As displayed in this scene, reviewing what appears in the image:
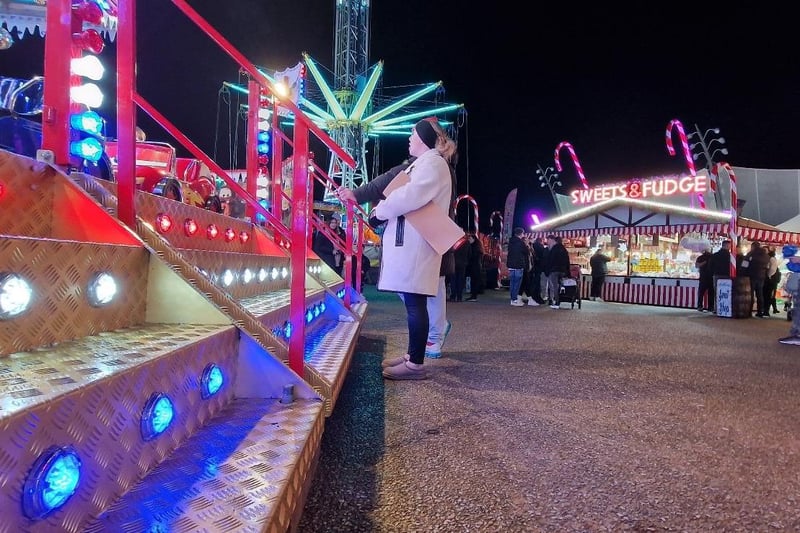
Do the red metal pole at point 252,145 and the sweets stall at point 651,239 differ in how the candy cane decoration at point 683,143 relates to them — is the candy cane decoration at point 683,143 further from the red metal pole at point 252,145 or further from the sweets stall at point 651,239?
the red metal pole at point 252,145

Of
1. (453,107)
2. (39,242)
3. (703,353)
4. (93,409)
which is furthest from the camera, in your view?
(453,107)

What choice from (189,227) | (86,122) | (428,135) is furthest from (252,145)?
(428,135)

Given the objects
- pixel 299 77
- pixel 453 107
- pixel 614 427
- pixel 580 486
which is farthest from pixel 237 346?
pixel 453 107

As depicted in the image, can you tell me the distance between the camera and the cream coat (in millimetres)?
3422

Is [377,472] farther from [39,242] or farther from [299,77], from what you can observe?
[299,77]

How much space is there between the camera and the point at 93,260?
1.68 meters

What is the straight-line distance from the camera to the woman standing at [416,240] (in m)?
3.44

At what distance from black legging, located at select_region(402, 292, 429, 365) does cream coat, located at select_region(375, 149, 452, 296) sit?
0.12 m

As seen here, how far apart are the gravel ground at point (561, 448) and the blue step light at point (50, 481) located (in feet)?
2.73

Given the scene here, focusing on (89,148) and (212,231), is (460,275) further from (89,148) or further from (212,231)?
(89,148)

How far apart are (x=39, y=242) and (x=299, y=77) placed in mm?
8605

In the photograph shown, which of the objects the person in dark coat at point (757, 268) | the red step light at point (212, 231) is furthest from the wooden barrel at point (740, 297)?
the red step light at point (212, 231)

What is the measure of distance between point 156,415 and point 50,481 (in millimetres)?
397

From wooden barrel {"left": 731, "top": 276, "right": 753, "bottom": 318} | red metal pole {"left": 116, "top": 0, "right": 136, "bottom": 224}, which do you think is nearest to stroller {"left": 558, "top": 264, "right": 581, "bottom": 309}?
wooden barrel {"left": 731, "top": 276, "right": 753, "bottom": 318}
